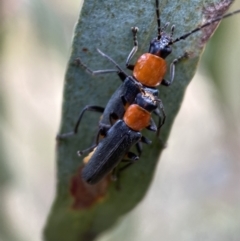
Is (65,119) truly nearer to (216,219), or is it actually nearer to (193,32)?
(193,32)

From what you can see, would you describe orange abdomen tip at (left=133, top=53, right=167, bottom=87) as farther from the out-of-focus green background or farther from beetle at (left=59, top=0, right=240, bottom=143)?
the out-of-focus green background

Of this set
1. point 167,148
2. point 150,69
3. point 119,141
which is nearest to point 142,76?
point 150,69

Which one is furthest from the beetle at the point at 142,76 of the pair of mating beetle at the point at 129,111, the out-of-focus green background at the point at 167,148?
the out-of-focus green background at the point at 167,148

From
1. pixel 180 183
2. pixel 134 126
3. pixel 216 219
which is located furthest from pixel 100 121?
pixel 180 183

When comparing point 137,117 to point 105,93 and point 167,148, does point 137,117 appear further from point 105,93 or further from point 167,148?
point 167,148

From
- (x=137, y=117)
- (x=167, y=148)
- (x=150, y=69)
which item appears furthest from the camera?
(x=167, y=148)

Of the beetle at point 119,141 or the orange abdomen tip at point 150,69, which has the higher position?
the orange abdomen tip at point 150,69

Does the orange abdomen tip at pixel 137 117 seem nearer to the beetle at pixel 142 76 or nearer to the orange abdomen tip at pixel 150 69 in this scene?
Result: the beetle at pixel 142 76
